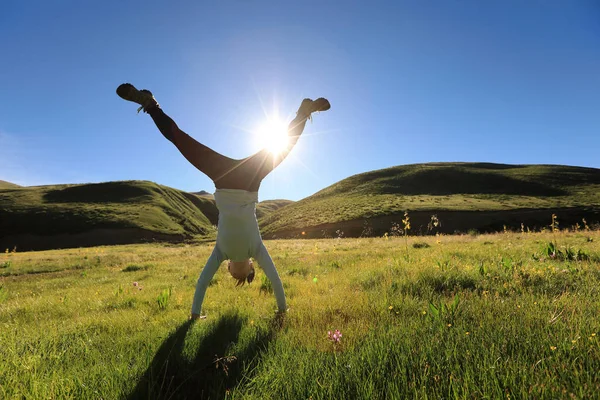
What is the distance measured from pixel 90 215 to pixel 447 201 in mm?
108351

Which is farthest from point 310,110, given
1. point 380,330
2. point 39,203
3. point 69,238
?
point 39,203

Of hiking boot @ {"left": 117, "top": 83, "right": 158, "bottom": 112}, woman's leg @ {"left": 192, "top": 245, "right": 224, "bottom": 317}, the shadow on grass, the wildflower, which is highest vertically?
hiking boot @ {"left": 117, "top": 83, "right": 158, "bottom": 112}

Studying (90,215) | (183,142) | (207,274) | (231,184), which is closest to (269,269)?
(207,274)

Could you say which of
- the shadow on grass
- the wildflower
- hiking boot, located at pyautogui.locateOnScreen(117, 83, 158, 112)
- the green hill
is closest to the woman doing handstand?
hiking boot, located at pyautogui.locateOnScreen(117, 83, 158, 112)

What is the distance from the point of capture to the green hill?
176ft

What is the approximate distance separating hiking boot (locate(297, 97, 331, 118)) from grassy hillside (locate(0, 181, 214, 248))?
91.5 m

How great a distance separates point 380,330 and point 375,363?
0.76 m

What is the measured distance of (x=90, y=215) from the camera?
9344 centimetres

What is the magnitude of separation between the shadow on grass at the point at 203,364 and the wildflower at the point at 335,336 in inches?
24.8

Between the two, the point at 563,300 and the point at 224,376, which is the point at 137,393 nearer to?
the point at 224,376

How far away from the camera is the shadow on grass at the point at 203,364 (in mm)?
2090

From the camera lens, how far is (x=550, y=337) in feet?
7.51

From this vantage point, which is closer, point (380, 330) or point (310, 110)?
point (380, 330)

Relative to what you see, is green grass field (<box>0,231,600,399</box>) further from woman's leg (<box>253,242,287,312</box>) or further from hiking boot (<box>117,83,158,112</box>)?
hiking boot (<box>117,83,158,112</box>)
